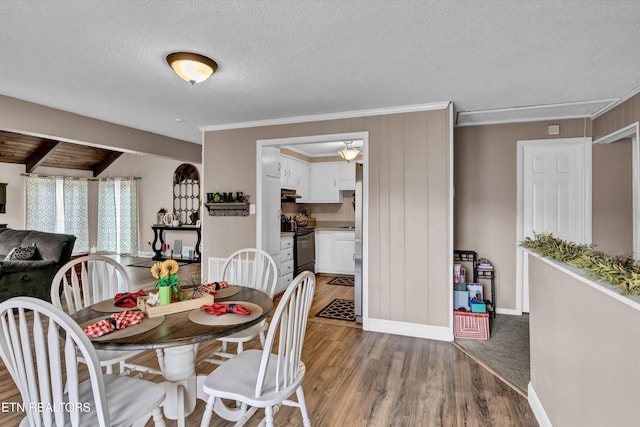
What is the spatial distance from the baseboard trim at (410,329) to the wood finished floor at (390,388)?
3.2 inches

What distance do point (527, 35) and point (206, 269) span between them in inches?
164

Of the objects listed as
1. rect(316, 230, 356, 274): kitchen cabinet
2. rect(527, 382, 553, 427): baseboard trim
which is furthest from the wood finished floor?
rect(316, 230, 356, 274): kitchen cabinet

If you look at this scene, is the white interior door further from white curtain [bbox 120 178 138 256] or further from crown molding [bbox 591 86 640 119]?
white curtain [bbox 120 178 138 256]

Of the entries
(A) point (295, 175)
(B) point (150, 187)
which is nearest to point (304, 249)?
(A) point (295, 175)

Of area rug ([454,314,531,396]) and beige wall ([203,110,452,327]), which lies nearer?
area rug ([454,314,531,396])

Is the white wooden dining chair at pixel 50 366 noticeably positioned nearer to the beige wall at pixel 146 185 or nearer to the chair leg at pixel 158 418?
the chair leg at pixel 158 418

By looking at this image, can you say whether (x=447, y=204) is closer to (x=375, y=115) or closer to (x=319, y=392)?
(x=375, y=115)

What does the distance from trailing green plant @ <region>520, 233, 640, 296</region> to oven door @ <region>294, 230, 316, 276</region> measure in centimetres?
385

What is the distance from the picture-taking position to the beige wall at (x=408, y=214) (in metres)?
3.43

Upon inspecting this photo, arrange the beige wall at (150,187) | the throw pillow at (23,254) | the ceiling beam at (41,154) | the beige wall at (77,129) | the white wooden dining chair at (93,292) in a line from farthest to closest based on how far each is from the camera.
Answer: the beige wall at (150,187)
the ceiling beam at (41,154)
the throw pillow at (23,254)
the beige wall at (77,129)
the white wooden dining chair at (93,292)

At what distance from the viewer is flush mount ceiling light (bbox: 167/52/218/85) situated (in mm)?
2348

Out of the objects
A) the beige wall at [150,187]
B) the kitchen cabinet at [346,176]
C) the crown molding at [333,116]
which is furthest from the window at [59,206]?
the kitchen cabinet at [346,176]

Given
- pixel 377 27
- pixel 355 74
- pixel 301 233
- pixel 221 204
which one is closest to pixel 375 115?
pixel 355 74

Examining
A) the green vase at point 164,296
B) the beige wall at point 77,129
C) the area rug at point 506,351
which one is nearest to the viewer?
the green vase at point 164,296
